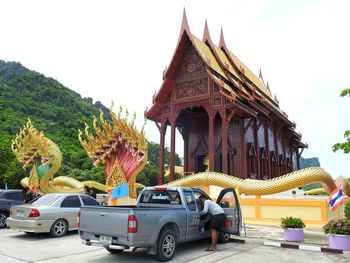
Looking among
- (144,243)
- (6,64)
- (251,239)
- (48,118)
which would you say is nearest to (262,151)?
(251,239)

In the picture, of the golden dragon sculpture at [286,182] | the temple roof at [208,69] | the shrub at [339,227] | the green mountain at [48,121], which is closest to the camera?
the shrub at [339,227]

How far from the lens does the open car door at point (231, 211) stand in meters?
7.77

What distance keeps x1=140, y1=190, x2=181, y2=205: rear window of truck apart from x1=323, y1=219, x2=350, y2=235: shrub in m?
3.57

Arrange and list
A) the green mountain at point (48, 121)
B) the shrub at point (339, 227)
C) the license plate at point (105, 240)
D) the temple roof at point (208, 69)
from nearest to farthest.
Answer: the license plate at point (105, 240) < the shrub at point (339, 227) < the temple roof at point (208, 69) < the green mountain at point (48, 121)

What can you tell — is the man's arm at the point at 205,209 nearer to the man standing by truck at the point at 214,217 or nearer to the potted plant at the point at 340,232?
the man standing by truck at the point at 214,217

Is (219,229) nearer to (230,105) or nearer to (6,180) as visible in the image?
(230,105)

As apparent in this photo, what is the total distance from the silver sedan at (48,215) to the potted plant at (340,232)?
6.86 meters

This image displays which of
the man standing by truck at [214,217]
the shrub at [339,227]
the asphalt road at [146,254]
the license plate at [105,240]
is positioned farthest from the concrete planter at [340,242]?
the license plate at [105,240]

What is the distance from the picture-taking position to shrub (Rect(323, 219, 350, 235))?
7.47m

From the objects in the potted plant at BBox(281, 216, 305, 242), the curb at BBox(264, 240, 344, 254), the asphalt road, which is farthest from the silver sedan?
the potted plant at BBox(281, 216, 305, 242)

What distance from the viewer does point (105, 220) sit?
6.20m

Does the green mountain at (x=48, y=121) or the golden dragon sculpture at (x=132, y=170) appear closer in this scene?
the golden dragon sculpture at (x=132, y=170)

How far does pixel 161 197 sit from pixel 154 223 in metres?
1.49

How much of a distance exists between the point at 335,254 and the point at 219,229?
2505 mm
